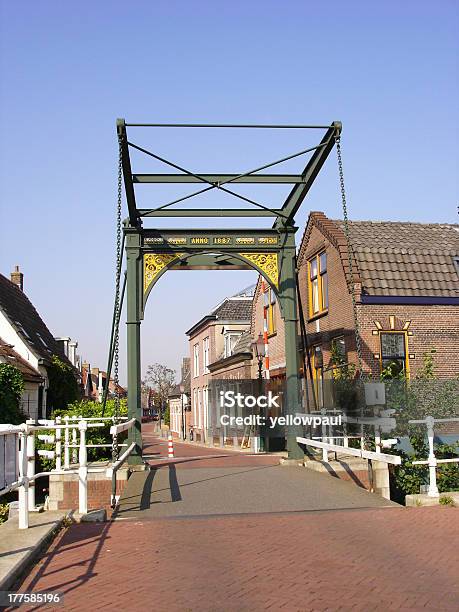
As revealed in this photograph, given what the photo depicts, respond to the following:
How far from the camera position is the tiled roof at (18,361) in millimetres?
24438

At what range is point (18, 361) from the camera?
86.1 ft

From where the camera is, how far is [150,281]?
15.6m

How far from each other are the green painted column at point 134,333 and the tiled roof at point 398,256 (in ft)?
22.1

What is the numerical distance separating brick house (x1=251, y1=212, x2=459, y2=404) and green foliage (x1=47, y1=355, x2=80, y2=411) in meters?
11.9

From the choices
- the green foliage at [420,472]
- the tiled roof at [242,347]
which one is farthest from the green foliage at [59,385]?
the green foliage at [420,472]

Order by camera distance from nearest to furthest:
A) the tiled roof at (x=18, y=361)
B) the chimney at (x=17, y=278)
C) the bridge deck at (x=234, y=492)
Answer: the bridge deck at (x=234, y=492), the tiled roof at (x=18, y=361), the chimney at (x=17, y=278)

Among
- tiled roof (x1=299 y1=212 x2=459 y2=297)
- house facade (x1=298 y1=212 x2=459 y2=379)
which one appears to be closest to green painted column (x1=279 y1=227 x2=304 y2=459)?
house facade (x1=298 y1=212 x2=459 y2=379)

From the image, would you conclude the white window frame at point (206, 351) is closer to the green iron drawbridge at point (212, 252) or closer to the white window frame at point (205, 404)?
the white window frame at point (205, 404)

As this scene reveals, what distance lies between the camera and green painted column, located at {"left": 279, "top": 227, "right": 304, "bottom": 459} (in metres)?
15.2

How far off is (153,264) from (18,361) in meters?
12.5

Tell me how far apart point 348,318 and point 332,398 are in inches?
89.3

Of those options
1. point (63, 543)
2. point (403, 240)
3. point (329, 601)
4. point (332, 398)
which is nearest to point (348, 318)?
point (332, 398)

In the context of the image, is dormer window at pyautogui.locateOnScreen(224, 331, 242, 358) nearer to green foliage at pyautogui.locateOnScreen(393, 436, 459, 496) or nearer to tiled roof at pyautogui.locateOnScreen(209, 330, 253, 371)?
tiled roof at pyautogui.locateOnScreen(209, 330, 253, 371)

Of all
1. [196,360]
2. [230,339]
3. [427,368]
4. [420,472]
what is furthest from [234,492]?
[196,360]
